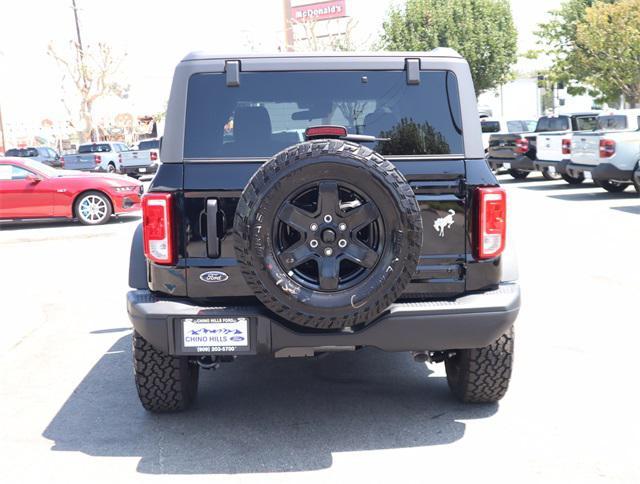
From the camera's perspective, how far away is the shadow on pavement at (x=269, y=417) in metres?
4.23

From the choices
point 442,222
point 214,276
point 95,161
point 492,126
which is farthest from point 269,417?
point 95,161

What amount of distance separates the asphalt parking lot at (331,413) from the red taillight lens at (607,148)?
8682 millimetres

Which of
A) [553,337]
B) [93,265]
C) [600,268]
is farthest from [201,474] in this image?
[93,265]

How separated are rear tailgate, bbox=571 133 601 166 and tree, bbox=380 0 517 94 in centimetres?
3184

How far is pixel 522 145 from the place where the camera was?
21.8 metres

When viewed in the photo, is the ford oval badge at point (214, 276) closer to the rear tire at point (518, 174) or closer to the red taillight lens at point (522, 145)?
the red taillight lens at point (522, 145)

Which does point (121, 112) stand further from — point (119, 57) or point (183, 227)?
point (183, 227)

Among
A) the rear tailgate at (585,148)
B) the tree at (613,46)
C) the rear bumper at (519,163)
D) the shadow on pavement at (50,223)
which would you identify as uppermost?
the tree at (613,46)

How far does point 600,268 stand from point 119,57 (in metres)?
51.2

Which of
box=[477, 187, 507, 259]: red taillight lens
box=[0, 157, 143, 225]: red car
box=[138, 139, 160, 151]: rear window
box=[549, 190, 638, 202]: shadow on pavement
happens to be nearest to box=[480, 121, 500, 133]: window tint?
box=[549, 190, 638, 202]: shadow on pavement

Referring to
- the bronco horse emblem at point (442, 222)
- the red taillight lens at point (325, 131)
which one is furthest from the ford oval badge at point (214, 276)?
the bronco horse emblem at point (442, 222)

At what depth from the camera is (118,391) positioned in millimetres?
5371

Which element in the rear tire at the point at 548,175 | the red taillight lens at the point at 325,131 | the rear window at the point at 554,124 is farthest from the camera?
the rear tire at the point at 548,175

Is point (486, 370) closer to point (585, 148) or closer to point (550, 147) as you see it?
point (585, 148)
